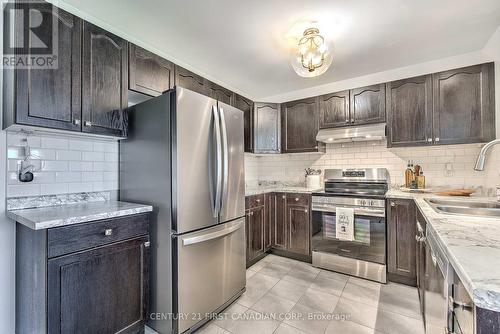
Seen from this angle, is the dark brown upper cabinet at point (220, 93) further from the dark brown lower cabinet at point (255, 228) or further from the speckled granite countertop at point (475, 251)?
the speckled granite countertop at point (475, 251)

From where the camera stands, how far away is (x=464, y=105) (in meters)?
2.32

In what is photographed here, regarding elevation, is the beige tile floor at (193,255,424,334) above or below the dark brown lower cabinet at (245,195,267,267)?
below

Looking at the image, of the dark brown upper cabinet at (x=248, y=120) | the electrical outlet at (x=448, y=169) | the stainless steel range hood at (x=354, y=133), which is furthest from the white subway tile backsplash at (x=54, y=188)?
the electrical outlet at (x=448, y=169)

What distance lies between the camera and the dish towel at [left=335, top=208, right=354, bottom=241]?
8.39ft

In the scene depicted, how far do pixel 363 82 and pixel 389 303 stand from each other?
252cm

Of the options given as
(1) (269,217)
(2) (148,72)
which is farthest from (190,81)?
(1) (269,217)

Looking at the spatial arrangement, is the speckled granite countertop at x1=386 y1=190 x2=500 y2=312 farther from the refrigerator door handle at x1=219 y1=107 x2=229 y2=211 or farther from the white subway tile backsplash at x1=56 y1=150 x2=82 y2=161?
the white subway tile backsplash at x1=56 y1=150 x2=82 y2=161

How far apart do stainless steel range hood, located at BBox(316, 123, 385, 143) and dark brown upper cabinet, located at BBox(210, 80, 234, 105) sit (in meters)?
1.28

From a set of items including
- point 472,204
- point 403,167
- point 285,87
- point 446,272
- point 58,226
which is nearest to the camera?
point 446,272

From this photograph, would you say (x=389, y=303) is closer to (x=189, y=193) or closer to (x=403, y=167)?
(x=403, y=167)

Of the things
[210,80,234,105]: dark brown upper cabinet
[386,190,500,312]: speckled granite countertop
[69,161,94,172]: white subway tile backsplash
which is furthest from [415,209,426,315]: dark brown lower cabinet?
[69,161,94,172]: white subway tile backsplash

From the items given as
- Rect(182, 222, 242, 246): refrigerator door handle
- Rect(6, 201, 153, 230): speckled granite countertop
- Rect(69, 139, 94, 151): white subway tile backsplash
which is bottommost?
Rect(182, 222, 242, 246): refrigerator door handle

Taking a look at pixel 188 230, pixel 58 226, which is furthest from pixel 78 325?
pixel 188 230

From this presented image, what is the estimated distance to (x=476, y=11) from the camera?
1740 millimetres
